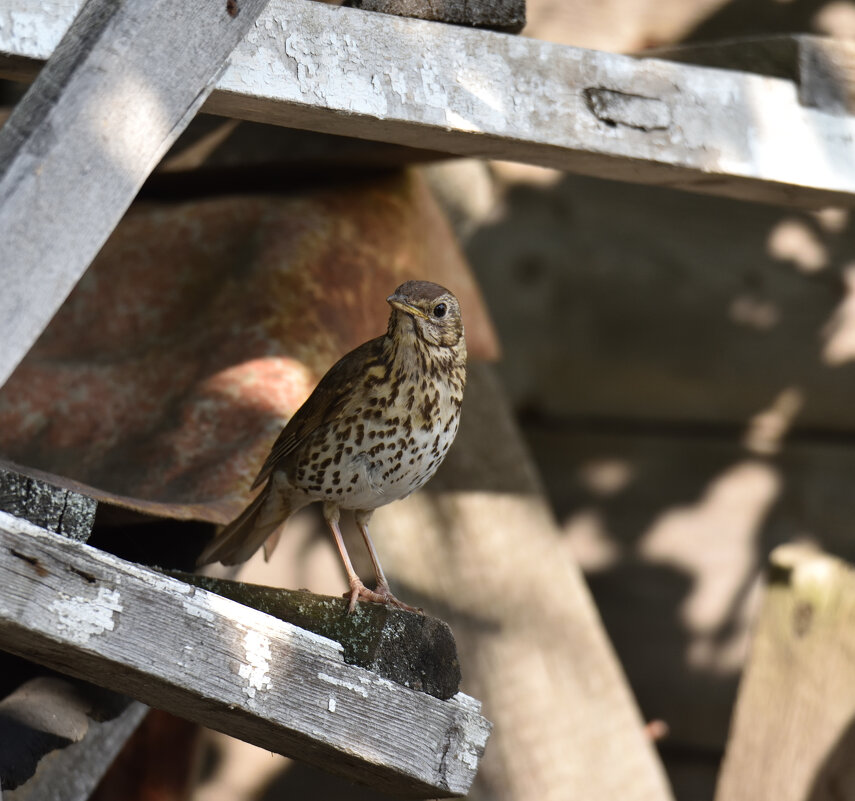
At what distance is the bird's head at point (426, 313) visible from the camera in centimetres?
270

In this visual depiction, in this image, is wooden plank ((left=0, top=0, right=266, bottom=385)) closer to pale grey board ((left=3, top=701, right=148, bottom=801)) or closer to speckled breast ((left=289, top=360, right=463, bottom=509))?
speckled breast ((left=289, top=360, right=463, bottom=509))

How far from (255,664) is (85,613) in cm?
32

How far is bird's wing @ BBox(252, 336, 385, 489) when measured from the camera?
8.90 feet

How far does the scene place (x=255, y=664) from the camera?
6.56ft

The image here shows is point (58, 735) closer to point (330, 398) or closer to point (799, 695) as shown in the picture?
point (330, 398)

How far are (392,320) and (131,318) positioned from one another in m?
1.07

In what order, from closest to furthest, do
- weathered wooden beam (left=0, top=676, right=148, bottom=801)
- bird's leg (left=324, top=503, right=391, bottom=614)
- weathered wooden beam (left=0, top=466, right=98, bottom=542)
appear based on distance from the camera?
weathered wooden beam (left=0, top=466, right=98, bottom=542), weathered wooden beam (left=0, top=676, right=148, bottom=801), bird's leg (left=324, top=503, right=391, bottom=614)

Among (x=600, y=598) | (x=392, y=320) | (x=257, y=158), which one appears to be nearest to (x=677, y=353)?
(x=600, y=598)

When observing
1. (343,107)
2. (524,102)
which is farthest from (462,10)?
(343,107)

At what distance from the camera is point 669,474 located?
470 centimetres

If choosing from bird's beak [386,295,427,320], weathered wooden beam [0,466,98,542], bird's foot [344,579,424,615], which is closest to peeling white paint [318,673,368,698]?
bird's foot [344,579,424,615]

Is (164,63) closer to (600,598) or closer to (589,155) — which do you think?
(589,155)

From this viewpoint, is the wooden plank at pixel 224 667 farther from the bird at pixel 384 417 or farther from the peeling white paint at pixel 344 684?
the bird at pixel 384 417

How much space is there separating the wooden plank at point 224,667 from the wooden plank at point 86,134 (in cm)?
33
